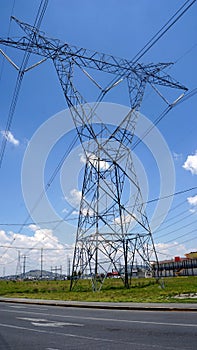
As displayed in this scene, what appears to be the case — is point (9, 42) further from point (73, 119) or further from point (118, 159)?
point (118, 159)

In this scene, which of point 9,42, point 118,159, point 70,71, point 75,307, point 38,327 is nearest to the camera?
point 38,327

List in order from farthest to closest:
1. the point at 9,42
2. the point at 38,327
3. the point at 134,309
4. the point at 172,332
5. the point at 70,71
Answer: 1. the point at 70,71
2. the point at 9,42
3. the point at 134,309
4. the point at 38,327
5. the point at 172,332

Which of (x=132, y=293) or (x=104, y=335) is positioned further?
(x=132, y=293)

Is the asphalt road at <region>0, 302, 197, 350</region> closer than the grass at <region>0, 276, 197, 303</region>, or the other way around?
the asphalt road at <region>0, 302, 197, 350</region>

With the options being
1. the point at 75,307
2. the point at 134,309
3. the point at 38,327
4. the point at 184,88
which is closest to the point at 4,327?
the point at 38,327

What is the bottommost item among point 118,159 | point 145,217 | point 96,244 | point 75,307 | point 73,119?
point 75,307

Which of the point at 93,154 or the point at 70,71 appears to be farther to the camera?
the point at 93,154

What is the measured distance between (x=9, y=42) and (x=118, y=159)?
1216 centimetres

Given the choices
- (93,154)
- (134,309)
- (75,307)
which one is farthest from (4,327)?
(93,154)

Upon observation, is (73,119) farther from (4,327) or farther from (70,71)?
(4,327)

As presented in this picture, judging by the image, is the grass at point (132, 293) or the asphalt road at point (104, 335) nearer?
the asphalt road at point (104, 335)

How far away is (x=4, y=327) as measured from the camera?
11586 mm

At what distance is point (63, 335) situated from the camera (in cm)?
962

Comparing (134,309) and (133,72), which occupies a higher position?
(133,72)
